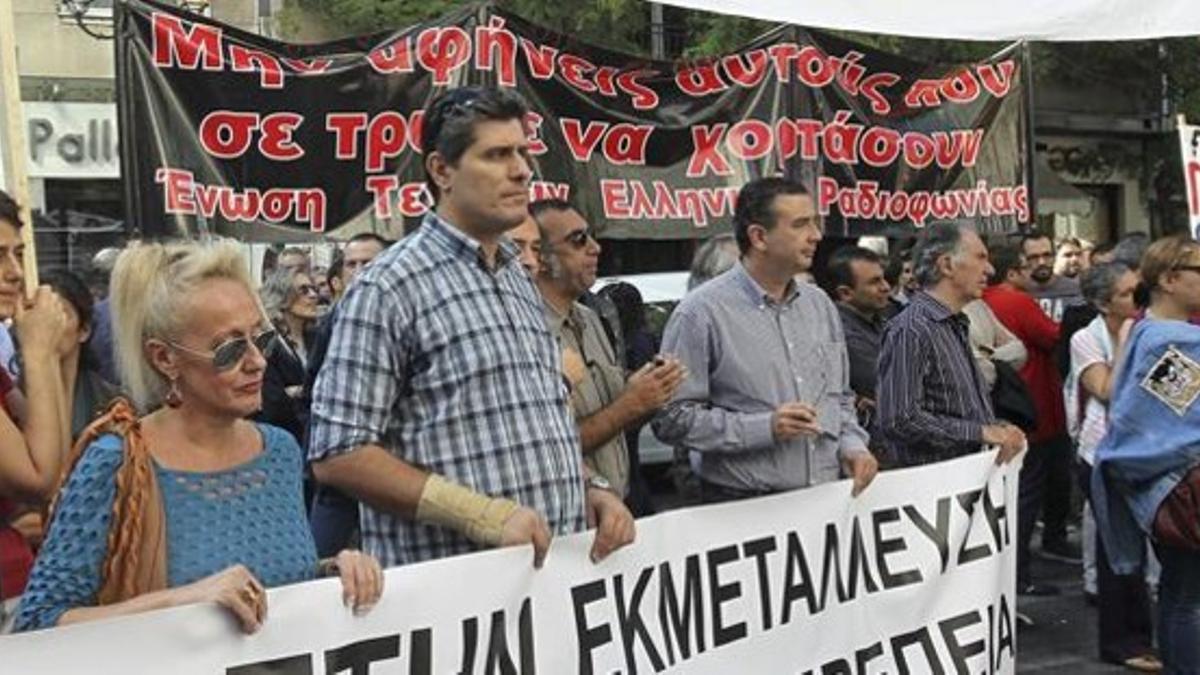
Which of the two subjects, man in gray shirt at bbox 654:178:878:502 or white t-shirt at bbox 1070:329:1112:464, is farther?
white t-shirt at bbox 1070:329:1112:464

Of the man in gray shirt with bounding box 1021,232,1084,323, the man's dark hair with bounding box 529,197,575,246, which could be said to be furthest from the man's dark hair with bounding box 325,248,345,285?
the man in gray shirt with bounding box 1021,232,1084,323

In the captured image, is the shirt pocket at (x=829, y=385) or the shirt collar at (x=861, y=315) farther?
the shirt collar at (x=861, y=315)

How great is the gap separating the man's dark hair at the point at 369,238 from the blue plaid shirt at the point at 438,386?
2.67 metres

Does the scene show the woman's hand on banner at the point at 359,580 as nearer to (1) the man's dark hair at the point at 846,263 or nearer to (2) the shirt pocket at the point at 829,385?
(2) the shirt pocket at the point at 829,385

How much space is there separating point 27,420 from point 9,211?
1.73 feet

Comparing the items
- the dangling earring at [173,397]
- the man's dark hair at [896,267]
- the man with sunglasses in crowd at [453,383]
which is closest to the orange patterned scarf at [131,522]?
the dangling earring at [173,397]

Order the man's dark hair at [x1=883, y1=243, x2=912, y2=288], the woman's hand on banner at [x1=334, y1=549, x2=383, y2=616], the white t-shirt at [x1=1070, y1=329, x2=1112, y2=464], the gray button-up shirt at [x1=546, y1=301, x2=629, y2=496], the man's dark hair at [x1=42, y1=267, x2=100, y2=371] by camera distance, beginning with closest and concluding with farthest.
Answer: the woman's hand on banner at [x1=334, y1=549, x2=383, y2=616] < the gray button-up shirt at [x1=546, y1=301, x2=629, y2=496] < the man's dark hair at [x1=42, y1=267, x2=100, y2=371] < the white t-shirt at [x1=1070, y1=329, x2=1112, y2=464] < the man's dark hair at [x1=883, y1=243, x2=912, y2=288]

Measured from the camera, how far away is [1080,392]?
24.6ft

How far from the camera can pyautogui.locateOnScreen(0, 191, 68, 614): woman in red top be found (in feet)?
10.8

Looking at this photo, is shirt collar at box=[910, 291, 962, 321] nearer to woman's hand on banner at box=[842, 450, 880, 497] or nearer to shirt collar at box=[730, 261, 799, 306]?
shirt collar at box=[730, 261, 799, 306]

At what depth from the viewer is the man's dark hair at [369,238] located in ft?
19.7

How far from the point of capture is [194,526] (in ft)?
9.02

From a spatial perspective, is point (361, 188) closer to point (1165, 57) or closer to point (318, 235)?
point (318, 235)

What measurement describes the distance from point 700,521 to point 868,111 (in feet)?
11.3
